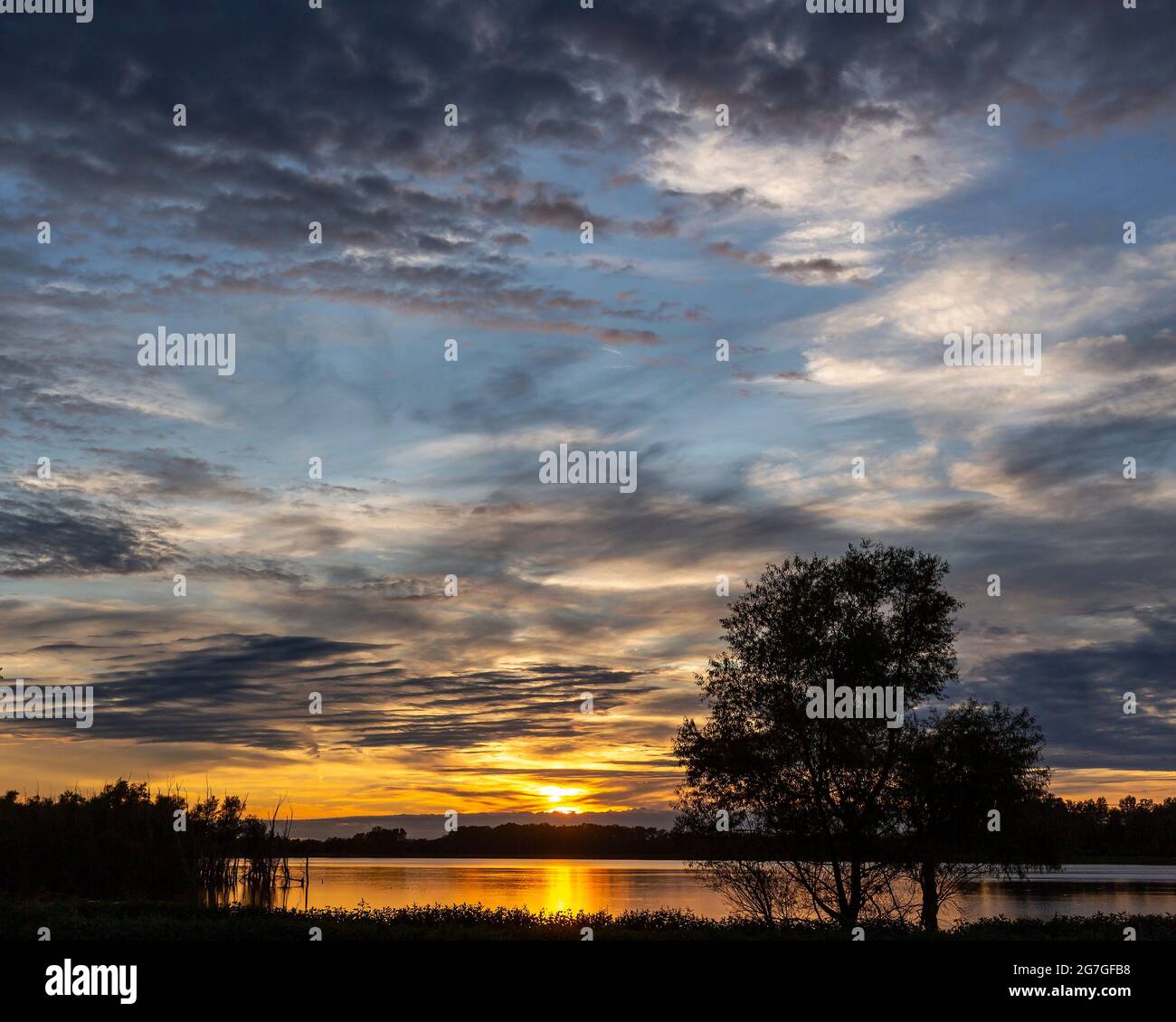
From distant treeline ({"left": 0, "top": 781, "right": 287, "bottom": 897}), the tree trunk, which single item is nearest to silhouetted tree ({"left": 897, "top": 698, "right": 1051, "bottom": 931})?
the tree trunk

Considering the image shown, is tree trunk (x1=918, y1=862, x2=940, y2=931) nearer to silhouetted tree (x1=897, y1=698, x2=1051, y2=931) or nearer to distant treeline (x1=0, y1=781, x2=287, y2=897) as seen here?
silhouetted tree (x1=897, y1=698, x2=1051, y2=931)

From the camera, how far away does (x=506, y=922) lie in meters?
36.5

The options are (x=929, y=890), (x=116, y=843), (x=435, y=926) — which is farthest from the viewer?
(x=116, y=843)

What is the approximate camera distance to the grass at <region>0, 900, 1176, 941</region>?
31.4m

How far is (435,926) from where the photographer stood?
33.1 meters

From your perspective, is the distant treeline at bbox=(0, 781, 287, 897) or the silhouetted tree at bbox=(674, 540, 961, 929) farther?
the distant treeline at bbox=(0, 781, 287, 897)

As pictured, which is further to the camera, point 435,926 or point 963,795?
point 963,795

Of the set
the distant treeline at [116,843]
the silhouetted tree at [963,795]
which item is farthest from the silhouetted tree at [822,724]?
the distant treeline at [116,843]

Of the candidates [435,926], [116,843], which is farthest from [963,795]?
[116,843]

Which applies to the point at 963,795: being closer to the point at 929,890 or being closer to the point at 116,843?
the point at 929,890

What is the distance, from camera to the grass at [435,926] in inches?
1237
